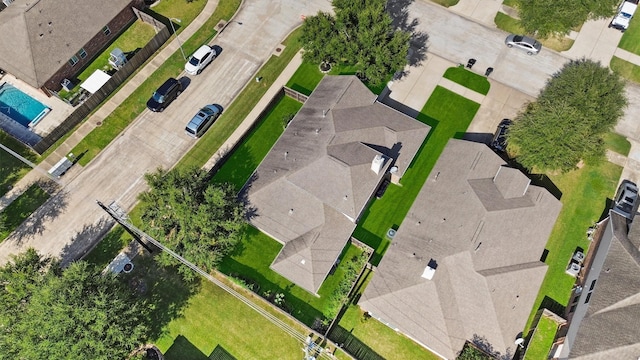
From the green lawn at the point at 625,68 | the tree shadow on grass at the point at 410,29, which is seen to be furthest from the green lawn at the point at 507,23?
the green lawn at the point at 625,68

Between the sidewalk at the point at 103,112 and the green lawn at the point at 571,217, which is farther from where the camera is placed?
the sidewalk at the point at 103,112

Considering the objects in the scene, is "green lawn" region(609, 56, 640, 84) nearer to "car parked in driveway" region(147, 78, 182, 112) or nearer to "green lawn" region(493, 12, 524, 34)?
"green lawn" region(493, 12, 524, 34)

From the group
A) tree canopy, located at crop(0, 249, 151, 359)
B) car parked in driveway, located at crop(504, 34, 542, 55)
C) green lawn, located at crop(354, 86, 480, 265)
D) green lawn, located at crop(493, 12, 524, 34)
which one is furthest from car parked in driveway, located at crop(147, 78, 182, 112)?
green lawn, located at crop(493, 12, 524, 34)


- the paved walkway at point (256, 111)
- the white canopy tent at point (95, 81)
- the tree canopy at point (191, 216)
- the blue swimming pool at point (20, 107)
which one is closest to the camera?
the tree canopy at point (191, 216)

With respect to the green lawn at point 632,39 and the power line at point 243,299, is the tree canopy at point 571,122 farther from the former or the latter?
the power line at point 243,299

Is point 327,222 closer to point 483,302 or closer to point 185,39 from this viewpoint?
point 483,302

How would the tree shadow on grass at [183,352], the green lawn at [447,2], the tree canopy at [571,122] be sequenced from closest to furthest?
the tree shadow on grass at [183,352] → the tree canopy at [571,122] → the green lawn at [447,2]

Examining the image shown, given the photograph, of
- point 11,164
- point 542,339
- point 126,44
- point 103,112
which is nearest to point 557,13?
point 542,339
